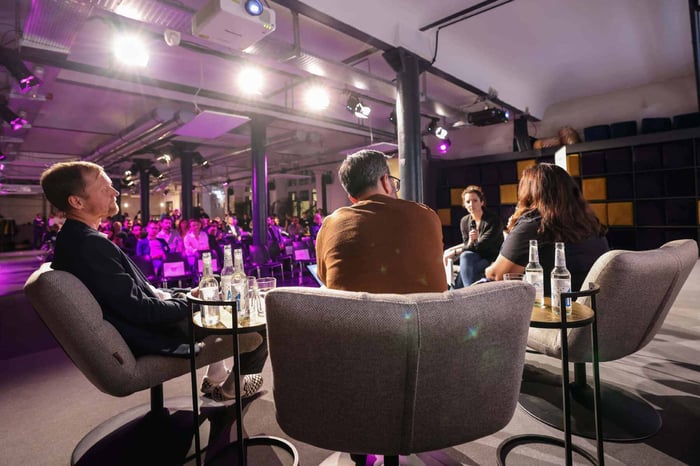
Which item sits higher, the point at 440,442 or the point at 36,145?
the point at 36,145

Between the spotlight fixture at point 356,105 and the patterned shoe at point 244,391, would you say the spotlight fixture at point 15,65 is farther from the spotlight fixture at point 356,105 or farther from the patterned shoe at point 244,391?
the patterned shoe at point 244,391

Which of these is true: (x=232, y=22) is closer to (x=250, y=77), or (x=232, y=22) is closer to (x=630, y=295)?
(x=250, y=77)

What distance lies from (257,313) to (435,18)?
4.74 meters

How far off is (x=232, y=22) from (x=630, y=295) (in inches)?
132

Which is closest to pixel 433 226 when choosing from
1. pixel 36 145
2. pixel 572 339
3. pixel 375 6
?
pixel 572 339

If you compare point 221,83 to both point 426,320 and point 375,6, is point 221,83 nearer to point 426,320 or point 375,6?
point 375,6

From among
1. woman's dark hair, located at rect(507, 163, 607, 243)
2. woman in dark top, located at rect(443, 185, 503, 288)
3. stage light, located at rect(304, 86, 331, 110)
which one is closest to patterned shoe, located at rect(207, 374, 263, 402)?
woman's dark hair, located at rect(507, 163, 607, 243)

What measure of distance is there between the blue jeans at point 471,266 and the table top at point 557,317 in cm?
223

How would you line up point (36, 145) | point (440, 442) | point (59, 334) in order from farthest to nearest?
point (36, 145)
point (59, 334)
point (440, 442)

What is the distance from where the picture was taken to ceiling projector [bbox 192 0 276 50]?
310cm

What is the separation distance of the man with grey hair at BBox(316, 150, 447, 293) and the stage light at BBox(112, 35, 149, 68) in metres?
4.14

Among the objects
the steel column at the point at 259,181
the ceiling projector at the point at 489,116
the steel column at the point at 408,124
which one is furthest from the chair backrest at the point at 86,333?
the ceiling projector at the point at 489,116

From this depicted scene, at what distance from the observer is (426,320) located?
101 centimetres

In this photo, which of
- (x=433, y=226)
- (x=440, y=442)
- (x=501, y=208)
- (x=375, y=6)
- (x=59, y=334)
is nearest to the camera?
(x=440, y=442)
